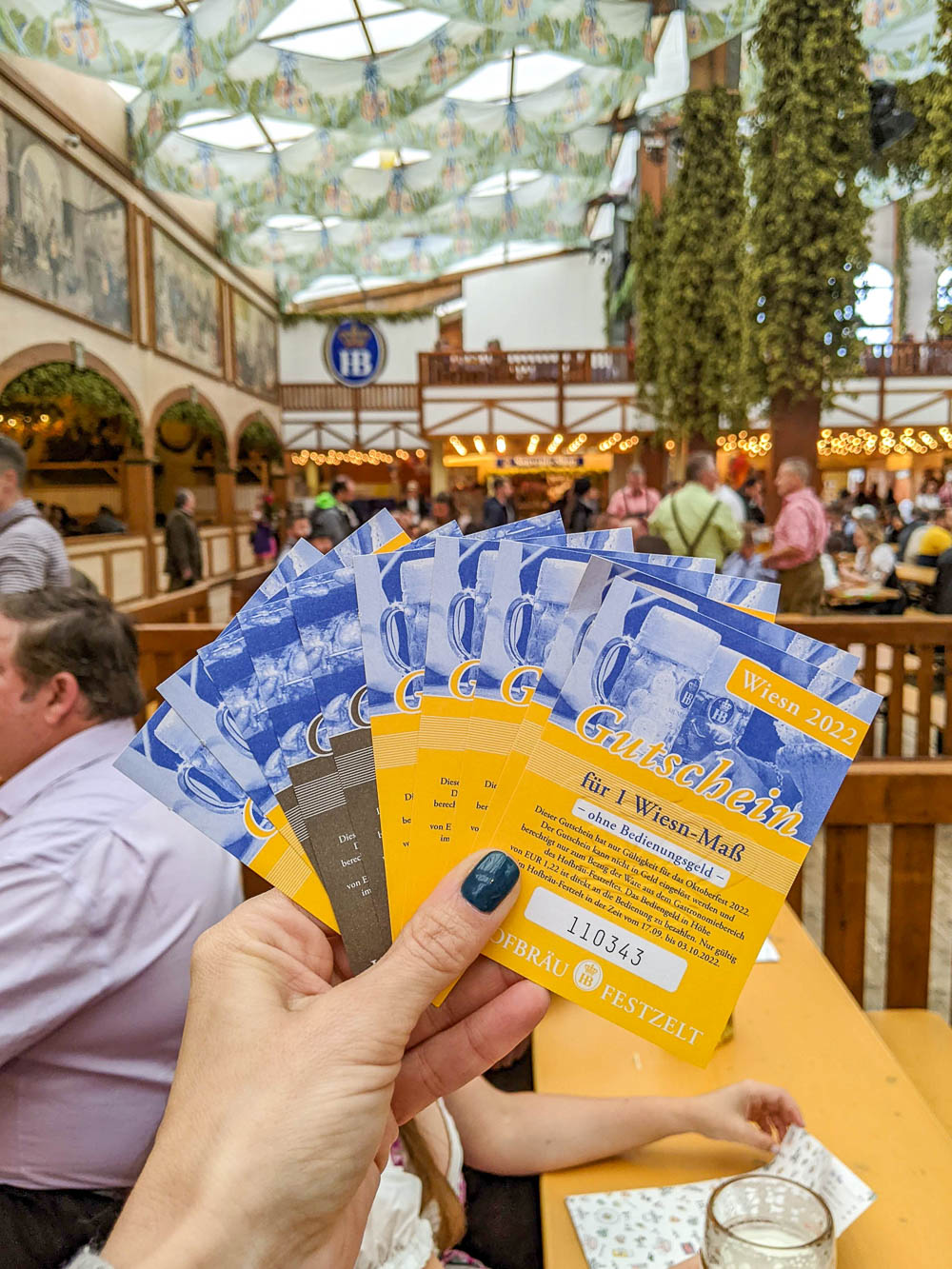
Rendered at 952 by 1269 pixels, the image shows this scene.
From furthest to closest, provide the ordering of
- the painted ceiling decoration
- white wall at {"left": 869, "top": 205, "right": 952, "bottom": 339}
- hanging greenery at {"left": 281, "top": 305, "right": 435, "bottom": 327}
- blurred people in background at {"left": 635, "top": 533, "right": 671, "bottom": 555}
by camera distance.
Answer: white wall at {"left": 869, "top": 205, "right": 952, "bottom": 339}
hanging greenery at {"left": 281, "top": 305, "right": 435, "bottom": 327}
the painted ceiling decoration
blurred people in background at {"left": 635, "top": 533, "right": 671, "bottom": 555}

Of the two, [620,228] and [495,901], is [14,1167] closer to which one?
[495,901]

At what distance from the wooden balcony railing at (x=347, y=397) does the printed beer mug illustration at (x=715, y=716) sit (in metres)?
18.6

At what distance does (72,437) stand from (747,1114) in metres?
14.0

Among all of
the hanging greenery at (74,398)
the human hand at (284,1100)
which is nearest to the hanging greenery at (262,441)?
the hanging greenery at (74,398)

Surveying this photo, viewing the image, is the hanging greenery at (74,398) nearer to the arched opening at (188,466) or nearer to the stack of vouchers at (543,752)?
the arched opening at (188,466)

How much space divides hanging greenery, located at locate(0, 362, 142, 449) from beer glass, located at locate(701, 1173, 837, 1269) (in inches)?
364

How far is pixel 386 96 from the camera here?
403 inches

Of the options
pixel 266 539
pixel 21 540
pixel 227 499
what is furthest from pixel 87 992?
pixel 227 499

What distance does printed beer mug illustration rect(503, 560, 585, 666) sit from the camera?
754 mm

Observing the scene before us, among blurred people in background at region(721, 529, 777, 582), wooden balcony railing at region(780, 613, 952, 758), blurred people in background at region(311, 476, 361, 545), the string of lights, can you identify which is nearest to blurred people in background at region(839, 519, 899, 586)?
blurred people in background at region(721, 529, 777, 582)

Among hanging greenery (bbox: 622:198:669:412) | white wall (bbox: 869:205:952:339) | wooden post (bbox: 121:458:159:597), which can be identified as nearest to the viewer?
wooden post (bbox: 121:458:159:597)

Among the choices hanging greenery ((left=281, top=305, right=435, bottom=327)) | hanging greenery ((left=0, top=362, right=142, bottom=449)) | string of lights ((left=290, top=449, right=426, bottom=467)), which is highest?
hanging greenery ((left=281, top=305, right=435, bottom=327))

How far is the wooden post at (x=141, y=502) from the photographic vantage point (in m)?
11.4

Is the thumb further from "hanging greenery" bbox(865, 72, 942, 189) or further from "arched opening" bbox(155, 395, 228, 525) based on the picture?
"arched opening" bbox(155, 395, 228, 525)
